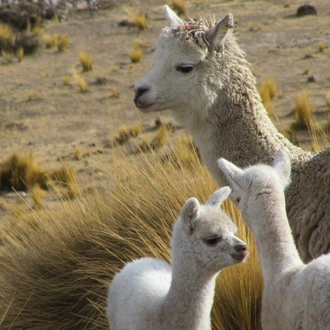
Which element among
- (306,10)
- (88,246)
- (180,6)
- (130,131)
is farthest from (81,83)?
(88,246)

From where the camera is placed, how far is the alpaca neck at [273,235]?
12.0 ft

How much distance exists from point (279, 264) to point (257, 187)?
1.13ft

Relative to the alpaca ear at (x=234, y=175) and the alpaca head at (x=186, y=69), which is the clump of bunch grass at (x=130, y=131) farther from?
the alpaca ear at (x=234, y=175)

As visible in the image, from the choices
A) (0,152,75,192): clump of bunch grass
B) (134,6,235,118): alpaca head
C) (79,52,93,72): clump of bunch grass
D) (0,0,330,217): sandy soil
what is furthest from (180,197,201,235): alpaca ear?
(79,52,93,72): clump of bunch grass

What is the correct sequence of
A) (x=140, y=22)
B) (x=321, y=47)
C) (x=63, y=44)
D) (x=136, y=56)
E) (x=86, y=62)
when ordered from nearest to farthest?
(x=321, y=47), (x=86, y=62), (x=136, y=56), (x=63, y=44), (x=140, y=22)

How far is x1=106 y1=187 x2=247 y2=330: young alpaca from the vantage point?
3734 millimetres

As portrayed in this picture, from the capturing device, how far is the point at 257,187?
12.1 feet

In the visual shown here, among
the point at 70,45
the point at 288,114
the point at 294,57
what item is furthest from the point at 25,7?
the point at 288,114

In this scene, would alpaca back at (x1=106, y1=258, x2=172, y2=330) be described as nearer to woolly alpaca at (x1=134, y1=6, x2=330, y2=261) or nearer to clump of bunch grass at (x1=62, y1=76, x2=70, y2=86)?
woolly alpaca at (x1=134, y1=6, x2=330, y2=261)

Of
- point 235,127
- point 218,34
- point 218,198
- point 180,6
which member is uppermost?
point 218,34

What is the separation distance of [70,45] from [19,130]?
20.1ft

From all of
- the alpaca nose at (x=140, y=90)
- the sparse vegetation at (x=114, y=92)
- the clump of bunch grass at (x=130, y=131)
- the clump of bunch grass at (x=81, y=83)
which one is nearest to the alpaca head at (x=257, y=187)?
the alpaca nose at (x=140, y=90)

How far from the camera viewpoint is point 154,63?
5.49m

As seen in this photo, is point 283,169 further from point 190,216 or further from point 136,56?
point 136,56
